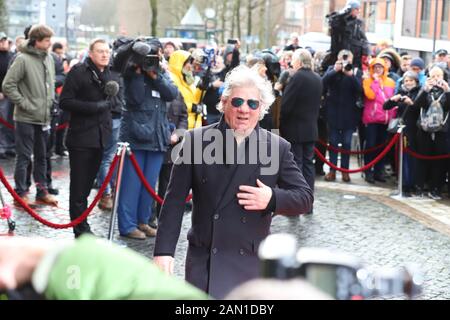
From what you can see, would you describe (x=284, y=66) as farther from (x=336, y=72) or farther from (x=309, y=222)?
(x=309, y=222)

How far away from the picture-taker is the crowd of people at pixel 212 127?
4.42m

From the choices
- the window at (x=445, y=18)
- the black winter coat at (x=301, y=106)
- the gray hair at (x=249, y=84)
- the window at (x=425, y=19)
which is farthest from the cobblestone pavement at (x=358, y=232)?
the window at (x=425, y=19)

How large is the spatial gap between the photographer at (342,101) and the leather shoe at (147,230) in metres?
5.28

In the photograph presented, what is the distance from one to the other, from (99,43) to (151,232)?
202 cm

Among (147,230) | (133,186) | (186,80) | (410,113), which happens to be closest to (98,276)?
(133,186)

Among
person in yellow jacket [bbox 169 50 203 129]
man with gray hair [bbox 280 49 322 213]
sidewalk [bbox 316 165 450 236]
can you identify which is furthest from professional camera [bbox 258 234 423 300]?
man with gray hair [bbox 280 49 322 213]

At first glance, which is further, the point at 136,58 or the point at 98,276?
the point at 136,58

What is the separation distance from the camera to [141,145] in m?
9.18

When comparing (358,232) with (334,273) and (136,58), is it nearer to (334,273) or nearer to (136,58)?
(136,58)

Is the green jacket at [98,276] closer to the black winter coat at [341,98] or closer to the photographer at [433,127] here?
the photographer at [433,127]

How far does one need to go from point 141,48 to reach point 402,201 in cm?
520

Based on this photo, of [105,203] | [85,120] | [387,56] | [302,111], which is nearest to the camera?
[85,120]

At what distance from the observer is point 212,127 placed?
183 inches
